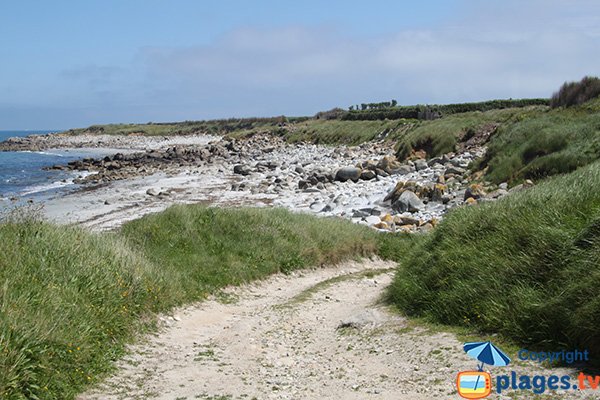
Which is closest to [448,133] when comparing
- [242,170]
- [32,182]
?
[242,170]

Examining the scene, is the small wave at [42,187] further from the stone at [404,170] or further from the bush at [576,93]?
the bush at [576,93]

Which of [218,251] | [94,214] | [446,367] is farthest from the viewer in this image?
[94,214]

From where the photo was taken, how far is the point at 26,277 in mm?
7871

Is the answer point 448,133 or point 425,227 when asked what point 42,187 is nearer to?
Answer: point 448,133

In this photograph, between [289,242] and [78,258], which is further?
[289,242]

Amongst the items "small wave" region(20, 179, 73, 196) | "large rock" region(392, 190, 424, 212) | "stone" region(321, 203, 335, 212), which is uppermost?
"small wave" region(20, 179, 73, 196)

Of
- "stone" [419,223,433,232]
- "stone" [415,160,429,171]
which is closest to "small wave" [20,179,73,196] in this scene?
"stone" [415,160,429,171]

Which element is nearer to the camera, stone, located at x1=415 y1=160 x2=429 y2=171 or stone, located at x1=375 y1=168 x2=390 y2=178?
stone, located at x1=415 y1=160 x2=429 y2=171

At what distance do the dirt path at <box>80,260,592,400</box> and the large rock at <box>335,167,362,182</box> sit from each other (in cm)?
2283

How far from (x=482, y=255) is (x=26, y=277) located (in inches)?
275

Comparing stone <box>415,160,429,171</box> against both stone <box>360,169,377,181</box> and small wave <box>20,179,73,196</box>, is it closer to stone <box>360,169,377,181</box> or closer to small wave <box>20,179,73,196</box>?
stone <box>360,169,377,181</box>

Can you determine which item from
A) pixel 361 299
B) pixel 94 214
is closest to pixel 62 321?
pixel 361 299

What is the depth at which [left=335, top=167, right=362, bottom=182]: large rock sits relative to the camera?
35.4 metres

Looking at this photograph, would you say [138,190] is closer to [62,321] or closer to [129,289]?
[129,289]
